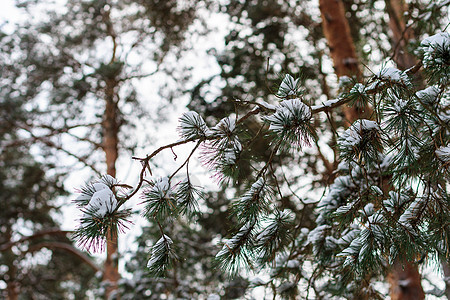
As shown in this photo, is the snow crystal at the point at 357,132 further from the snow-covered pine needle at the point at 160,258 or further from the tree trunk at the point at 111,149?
the tree trunk at the point at 111,149

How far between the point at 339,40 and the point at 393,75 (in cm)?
237

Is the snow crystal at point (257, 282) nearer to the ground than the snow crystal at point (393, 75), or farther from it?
nearer to the ground

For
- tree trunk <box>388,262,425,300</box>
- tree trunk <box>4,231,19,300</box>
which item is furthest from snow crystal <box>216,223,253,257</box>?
tree trunk <box>4,231,19,300</box>

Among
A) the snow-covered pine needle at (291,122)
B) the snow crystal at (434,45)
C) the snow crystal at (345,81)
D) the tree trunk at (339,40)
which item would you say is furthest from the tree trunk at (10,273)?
the snow crystal at (434,45)

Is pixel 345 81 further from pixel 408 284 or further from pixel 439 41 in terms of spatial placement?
pixel 408 284

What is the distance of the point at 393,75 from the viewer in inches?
64.6

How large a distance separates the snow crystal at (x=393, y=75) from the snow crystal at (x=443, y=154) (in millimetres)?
327

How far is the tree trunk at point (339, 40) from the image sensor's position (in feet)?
11.9

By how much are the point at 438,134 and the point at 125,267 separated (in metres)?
5.42

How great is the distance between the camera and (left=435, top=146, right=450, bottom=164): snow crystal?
1583mm

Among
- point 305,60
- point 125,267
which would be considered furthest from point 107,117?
point 305,60

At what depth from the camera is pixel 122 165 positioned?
25.9 ft

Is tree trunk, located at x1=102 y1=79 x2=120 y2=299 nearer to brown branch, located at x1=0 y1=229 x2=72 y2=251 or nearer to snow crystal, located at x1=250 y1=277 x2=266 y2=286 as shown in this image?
brown branch, located at x1=0 y1=229 x2=72 y2=251

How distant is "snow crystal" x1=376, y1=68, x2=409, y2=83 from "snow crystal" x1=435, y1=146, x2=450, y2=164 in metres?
0.33
